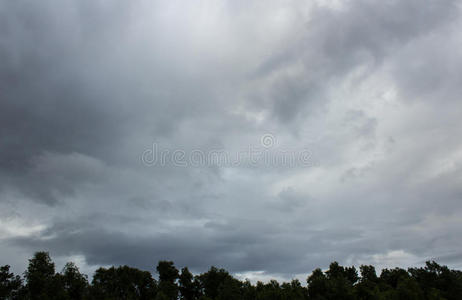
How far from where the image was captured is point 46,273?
10225 cm

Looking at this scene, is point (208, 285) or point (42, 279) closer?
point (42, 279)

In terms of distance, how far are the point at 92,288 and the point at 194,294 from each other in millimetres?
42656

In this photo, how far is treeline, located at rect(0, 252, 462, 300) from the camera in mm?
93250

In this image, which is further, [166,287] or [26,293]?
[166,287]

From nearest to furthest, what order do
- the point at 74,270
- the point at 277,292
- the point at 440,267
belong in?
the point at 277,292 < the point at 74,270 < the point at 440,267

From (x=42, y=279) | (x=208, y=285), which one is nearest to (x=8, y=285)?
(x=42, y=279)

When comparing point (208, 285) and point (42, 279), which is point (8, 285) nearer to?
point (42, 279)

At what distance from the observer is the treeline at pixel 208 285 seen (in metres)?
93.2

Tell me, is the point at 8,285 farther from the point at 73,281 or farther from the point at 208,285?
the point at 208,285

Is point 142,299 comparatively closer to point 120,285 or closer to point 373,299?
point 120,285

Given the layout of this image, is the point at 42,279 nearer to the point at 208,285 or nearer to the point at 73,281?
the point at 73,281

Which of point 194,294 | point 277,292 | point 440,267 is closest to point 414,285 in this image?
point 277,292

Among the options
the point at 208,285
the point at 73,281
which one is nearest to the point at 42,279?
the point at 73,281

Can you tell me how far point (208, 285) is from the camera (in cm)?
12662
